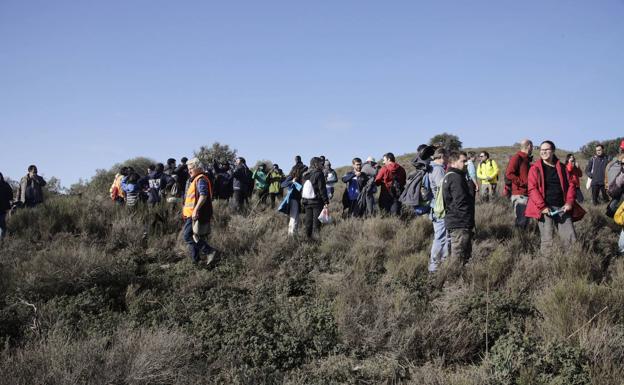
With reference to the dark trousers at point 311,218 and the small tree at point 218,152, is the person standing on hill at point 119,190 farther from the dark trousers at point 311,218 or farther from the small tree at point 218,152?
the small tree at point 218,152

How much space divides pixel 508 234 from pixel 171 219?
22.7 ft

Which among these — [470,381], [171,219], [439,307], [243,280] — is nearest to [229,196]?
[171,219]

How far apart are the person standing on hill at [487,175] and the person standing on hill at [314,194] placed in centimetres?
641

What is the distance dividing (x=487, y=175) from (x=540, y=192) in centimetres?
698

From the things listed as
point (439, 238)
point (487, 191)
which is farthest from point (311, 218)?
point (487, 191)

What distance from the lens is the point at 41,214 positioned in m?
9.37

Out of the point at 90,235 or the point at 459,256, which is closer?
the point at 459,256

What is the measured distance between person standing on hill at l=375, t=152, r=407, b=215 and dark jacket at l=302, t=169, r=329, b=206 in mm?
1911

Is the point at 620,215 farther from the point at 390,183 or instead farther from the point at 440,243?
the point at 390,183

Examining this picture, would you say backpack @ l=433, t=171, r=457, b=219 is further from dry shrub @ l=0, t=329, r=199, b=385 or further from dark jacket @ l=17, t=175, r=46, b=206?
dark jacket @ l=17, t=175, r=46, b=206

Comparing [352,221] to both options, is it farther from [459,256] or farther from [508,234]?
[459,256]

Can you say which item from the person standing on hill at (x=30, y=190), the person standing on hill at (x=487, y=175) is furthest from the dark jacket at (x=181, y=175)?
the person standing on hill at (x=487, y=175)

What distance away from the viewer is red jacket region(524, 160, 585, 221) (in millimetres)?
6602

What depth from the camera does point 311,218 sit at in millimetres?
9211
